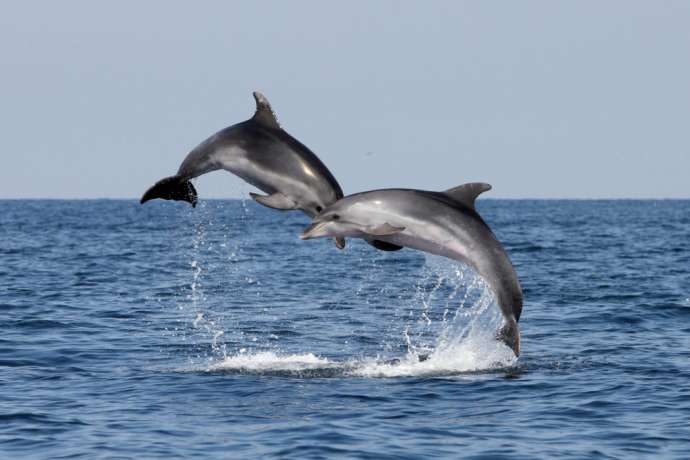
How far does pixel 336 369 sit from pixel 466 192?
5.26 m

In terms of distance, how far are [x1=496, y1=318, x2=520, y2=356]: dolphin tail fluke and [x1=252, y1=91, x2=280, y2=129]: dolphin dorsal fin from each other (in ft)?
11.0

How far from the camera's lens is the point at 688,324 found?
73.6 feet

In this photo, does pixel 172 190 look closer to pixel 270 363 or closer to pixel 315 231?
pixel 315 231

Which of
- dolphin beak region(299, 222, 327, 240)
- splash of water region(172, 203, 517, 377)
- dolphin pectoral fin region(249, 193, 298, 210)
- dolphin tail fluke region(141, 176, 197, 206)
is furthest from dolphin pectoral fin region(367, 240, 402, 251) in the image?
splash of water region(172, 203, 517, 377)

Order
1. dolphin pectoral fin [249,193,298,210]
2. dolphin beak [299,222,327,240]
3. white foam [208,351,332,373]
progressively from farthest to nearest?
1. white foam [208,351,332,373]
2. dolphin beak [299,222,327,240]
3. dolphin pectoral fin [249,193,298,210]

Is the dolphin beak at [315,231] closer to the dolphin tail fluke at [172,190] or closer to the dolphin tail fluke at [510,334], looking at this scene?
the dolphin tail fluke at [172,190]

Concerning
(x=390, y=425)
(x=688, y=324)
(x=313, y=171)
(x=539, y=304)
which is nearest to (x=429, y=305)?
(x=539, y=304)

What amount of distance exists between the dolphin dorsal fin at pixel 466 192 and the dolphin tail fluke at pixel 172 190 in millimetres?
2596

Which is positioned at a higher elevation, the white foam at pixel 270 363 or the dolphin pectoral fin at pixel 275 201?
the dolphin pectoral fin at pixel 275 201

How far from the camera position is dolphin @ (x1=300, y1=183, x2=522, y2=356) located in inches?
424

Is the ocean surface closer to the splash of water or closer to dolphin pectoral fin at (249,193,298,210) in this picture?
the splash of water

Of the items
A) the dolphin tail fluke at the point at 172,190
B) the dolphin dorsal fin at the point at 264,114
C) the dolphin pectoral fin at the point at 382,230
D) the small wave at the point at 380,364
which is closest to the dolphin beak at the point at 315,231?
the dolphin pectoral fin at the point at 382,230

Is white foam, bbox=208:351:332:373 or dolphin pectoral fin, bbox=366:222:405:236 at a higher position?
dolphin pectoral fin, bbox=366:222:405:236

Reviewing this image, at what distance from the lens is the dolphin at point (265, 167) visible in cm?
1059
